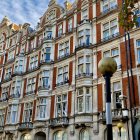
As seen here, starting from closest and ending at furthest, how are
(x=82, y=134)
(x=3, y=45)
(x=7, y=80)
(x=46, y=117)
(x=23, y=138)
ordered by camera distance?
1. (x=82, y=134)
2. (x=46, y=117)
3. (x=23, y=138)
4. (x=7, y=80)
5. (x=3, y=45)

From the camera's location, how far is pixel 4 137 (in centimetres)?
A: 3147

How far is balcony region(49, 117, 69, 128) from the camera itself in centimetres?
2455

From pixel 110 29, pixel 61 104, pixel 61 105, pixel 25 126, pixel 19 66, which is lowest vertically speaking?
pixel 25 126

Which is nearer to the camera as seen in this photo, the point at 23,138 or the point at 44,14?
the point at 23,138

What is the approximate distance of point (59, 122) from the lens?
25.1m

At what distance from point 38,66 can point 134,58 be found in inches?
542

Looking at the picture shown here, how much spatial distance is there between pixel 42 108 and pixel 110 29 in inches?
468

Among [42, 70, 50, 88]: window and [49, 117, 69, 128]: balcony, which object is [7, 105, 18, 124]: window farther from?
[49, 117, 69, 128]: balcony

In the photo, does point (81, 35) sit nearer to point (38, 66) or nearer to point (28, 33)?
point (38, 66)

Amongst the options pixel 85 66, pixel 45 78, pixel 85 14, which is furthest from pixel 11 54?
pixel 85 66

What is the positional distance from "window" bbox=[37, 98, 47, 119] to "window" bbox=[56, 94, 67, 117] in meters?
1.72

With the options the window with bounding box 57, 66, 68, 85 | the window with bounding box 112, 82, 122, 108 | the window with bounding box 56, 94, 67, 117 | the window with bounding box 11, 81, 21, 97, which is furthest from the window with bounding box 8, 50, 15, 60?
the window with bounding box 112, 82, 122, 108

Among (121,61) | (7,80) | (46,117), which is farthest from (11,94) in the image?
(121,61)

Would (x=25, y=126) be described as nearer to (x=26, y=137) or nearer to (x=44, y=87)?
(x=26, y=137)
